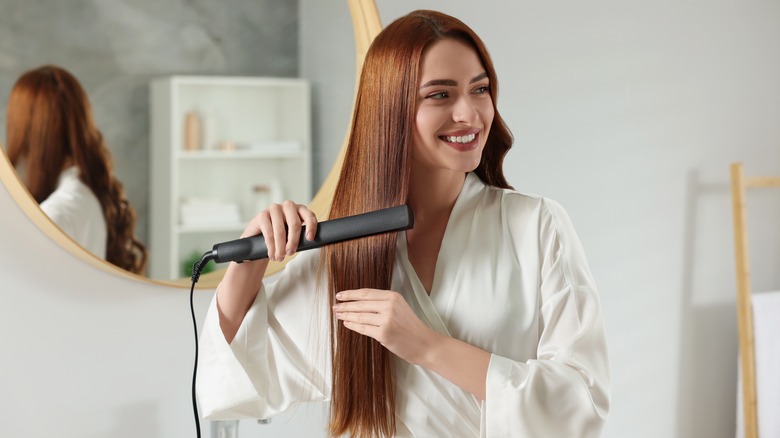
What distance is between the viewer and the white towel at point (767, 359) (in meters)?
2.06

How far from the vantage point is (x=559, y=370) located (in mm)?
1022

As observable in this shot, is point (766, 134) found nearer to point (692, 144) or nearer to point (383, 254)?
point (692, 144)

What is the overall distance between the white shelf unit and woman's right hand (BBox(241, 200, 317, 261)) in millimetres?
342

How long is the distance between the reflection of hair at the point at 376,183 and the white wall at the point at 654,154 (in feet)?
1.59

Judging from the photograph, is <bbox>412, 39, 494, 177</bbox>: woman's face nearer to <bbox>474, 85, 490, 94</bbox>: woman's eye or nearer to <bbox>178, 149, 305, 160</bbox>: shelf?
<bbox>474, 85, 490, 94</bbox>: woman's eye

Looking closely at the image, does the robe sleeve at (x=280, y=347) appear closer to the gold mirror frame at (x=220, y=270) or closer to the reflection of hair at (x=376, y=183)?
the reflection of hair at (x=376, y=183)

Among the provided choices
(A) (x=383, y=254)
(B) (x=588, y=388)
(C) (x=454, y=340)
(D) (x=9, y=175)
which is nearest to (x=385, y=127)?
(A) (x=383, y=254)

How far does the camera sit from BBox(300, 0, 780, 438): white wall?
1797 mm

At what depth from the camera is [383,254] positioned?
1161 mm

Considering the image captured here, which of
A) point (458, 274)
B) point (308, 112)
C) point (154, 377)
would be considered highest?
point (308, 112)

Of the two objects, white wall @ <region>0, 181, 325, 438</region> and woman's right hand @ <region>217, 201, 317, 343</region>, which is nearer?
woman's right hand @ <region>217, 201, 317, 343</region>

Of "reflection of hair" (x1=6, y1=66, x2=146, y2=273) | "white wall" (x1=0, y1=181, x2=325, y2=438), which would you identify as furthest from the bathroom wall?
"white wall" (x1=0, y1=181, x2=325, y2=438)

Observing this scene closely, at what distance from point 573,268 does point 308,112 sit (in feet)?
1.89

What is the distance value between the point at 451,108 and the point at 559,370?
35 centimetres
